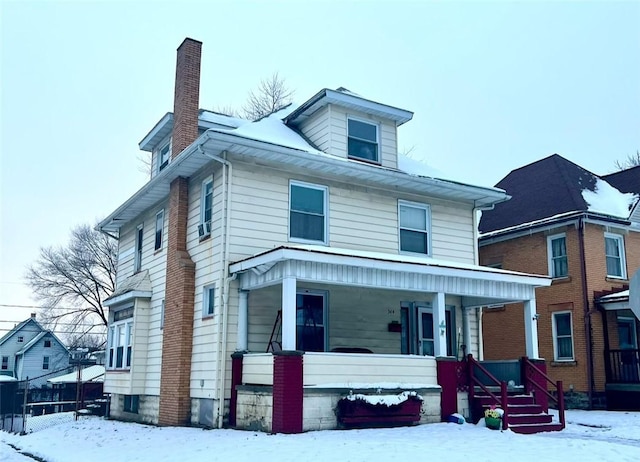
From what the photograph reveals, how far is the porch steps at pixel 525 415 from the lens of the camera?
1415cm

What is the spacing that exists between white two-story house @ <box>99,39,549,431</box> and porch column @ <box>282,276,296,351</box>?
0.09 ft

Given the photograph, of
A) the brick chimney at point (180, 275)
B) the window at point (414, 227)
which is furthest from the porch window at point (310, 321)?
the window at point (414, 227)

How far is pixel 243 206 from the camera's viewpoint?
1553 cm

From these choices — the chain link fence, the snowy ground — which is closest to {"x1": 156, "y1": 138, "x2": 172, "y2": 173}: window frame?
the chain link fence

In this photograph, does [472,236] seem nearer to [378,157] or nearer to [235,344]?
[378,157]

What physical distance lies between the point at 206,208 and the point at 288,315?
4.70 metres

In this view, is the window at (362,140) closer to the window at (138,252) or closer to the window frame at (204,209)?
the window frame at (204,209)

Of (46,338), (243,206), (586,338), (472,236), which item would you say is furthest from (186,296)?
(46,338)

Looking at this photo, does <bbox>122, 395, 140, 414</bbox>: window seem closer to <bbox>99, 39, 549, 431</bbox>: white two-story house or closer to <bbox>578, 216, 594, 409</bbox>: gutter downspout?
<bbox>99, 39, 549, 431</bbox>: white two-story house

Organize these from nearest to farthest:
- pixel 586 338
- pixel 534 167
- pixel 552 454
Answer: pixel 552 454
pixel 586 338
pixel 534 167

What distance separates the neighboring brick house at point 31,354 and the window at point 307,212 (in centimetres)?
5115

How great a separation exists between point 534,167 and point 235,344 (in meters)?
17.3

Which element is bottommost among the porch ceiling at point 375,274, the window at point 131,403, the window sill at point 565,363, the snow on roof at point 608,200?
the window at point 131,403

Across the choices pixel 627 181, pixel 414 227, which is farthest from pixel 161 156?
pixel 627 181
